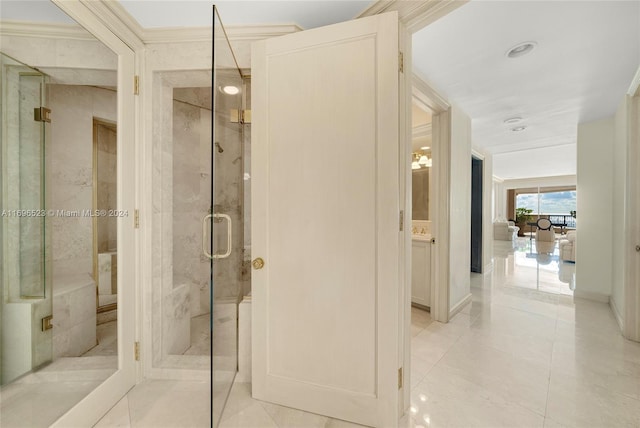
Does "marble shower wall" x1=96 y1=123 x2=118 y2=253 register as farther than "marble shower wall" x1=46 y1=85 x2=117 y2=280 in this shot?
Yes

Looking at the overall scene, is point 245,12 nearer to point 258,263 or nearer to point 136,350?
point 258,263

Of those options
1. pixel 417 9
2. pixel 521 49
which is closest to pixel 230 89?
pixel 417 9

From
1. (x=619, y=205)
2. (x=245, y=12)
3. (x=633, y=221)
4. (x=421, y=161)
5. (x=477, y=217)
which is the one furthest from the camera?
(x=477, y=217)

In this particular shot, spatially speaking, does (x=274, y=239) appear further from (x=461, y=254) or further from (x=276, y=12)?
(x=461, y=254)

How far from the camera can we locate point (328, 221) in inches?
56.4

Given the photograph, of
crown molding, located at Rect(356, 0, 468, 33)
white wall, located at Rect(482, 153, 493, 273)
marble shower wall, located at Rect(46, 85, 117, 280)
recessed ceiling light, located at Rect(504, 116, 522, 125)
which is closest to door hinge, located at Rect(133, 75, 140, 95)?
marble shower wall, located at Rect(46, 85, 117, 280)

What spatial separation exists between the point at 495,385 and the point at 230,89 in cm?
268

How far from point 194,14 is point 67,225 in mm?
1507

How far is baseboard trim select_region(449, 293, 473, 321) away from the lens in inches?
111

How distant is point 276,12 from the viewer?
1535 mm

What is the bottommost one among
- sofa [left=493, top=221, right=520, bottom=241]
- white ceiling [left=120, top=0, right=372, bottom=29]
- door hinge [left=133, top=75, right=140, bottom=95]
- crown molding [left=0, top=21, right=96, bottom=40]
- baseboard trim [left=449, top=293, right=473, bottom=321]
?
baseboard trim [left=449, top=293, right=473, bottom=321]

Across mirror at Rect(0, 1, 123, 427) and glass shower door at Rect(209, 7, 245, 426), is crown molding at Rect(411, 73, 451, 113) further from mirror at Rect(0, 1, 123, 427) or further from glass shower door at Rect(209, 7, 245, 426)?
mirror at Rect(0, 1, 123, 427)

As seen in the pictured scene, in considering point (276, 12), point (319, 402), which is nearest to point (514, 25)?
point (276, 12)

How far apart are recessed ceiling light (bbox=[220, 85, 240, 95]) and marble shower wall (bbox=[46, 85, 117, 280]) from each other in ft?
2.50
